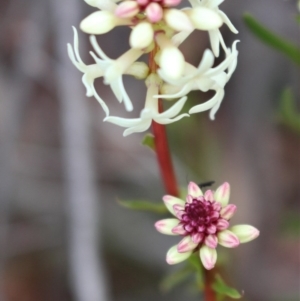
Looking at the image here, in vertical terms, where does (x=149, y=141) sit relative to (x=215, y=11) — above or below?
below

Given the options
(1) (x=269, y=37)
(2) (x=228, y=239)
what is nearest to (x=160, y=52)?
(2) (x=228, y=239)

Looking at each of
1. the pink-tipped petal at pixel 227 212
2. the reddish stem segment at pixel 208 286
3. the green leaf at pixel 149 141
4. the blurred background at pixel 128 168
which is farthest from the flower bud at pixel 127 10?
the blurred background at pixel 128 168

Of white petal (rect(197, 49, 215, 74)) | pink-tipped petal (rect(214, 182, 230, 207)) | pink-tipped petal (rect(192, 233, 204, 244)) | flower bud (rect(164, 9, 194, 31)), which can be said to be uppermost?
flower bud (rect(164, 9, 194, 31))

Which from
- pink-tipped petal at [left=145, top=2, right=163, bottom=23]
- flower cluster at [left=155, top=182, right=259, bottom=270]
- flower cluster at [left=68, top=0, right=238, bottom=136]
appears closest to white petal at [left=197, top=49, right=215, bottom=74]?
Result: flower cluster at [left=68, top=0, right=238, bottom=136]

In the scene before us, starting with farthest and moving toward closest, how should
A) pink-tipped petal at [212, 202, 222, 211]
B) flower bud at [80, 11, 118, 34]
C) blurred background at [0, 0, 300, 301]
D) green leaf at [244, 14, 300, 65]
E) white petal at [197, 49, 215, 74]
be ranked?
blurred background at [0, 0, 300, 301]
green leaf at [244, 14, 300, 65]
pink-tipped petal at [212, 202, 222, 211]
flower bud at [80, 11, 118, 34]
white petal at [197, 49, 215, 74]

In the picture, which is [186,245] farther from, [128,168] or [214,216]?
[128,168]

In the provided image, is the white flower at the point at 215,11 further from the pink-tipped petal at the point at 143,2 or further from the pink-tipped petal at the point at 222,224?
the pink-tipped petal at the point at 222,224

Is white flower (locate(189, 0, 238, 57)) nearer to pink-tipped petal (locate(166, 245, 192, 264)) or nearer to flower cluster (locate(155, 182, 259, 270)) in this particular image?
flower cluster (locate(155, 182, 259, 270))
